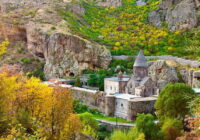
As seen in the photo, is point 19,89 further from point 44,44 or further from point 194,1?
point 194,1

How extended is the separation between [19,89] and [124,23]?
188 ft

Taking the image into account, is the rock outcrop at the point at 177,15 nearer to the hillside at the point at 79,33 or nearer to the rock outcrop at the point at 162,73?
the hillside at the point at 79,33

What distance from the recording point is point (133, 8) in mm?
80812

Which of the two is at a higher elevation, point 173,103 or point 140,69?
point 140,69

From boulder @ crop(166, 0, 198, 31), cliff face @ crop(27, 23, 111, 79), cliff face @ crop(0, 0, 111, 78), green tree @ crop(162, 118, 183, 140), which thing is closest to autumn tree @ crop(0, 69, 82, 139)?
green tree @ crop(162, 118, 183, 140)

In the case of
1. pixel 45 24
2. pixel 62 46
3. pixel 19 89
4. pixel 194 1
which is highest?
pixel 194 1

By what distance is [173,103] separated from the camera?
2622 centimetres

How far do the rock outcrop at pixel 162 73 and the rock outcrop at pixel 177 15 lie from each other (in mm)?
19748

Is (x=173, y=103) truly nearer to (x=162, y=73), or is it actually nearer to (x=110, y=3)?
(x=162, y=73)

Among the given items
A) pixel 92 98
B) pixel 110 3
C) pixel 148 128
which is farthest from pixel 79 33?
pixel 148 128

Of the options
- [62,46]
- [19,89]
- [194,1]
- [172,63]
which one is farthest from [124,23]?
[19,89]

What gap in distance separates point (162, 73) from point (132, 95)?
906 centimetres

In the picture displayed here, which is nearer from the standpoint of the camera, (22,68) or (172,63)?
(172,63)

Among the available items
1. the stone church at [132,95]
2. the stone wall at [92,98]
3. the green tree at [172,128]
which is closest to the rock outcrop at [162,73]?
the stone church at [132,95]
